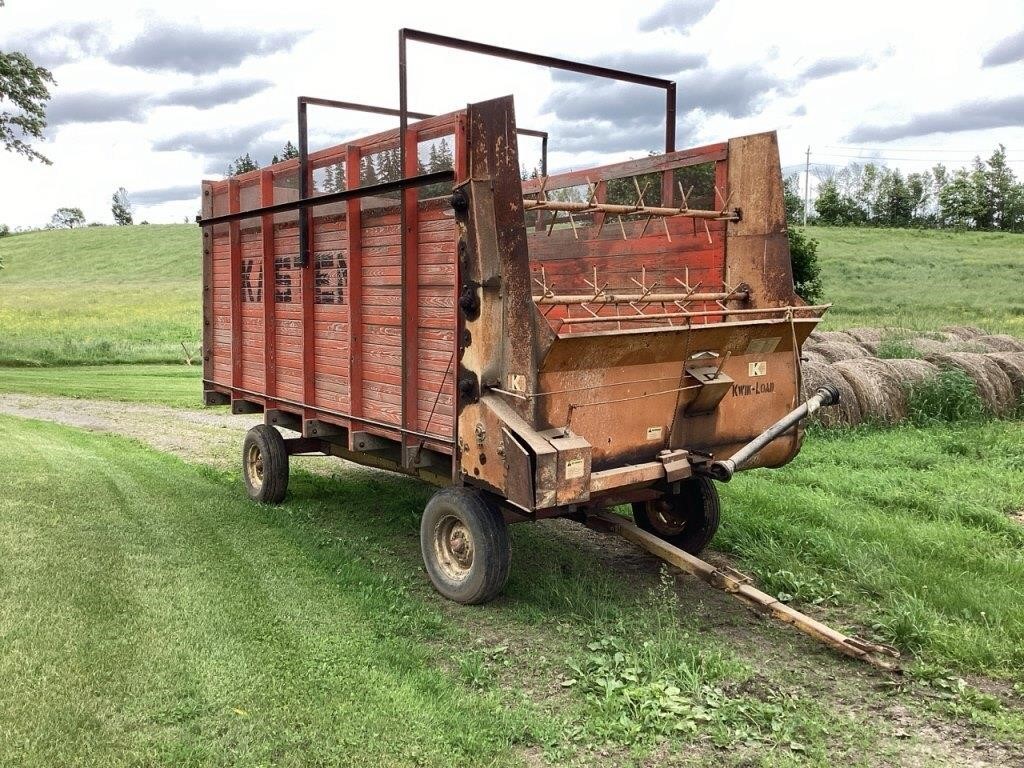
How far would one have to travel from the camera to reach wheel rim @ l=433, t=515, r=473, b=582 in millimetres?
5590

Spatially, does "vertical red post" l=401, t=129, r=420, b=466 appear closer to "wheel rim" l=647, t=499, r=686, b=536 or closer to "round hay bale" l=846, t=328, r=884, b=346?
"wheel rim" l=647, t=499, r=686, b=536

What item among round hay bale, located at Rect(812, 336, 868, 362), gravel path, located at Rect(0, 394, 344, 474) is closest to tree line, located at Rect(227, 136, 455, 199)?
gravel path, located at Rect(0, 394, 344, 474)

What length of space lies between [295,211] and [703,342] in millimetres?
3549

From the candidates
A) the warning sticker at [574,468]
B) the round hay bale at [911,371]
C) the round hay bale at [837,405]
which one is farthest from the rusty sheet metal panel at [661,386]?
the round hay bale at [911,371]

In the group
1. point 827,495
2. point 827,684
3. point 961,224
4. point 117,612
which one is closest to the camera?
point 827,684

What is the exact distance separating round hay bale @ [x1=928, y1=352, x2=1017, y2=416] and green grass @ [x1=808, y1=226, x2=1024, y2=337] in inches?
565

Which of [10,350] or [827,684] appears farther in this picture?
[10,350]

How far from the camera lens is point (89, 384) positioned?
18516 millimetres

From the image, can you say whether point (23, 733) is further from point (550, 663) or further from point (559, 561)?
point (559, 561)

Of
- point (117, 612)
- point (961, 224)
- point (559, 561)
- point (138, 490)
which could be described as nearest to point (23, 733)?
point (117, 612)

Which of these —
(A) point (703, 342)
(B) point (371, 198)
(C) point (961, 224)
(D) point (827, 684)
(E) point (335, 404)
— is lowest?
(D) point (827, 684)

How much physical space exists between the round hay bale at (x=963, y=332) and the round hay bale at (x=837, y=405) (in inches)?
277

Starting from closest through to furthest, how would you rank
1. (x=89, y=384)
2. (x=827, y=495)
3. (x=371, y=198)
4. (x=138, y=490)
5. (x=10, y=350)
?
(x=371, y=198), (x=827, y=495), (x=138, y=490), (x=89, y=384), (x=10, y=350)

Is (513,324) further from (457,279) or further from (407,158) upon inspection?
(407,158)
